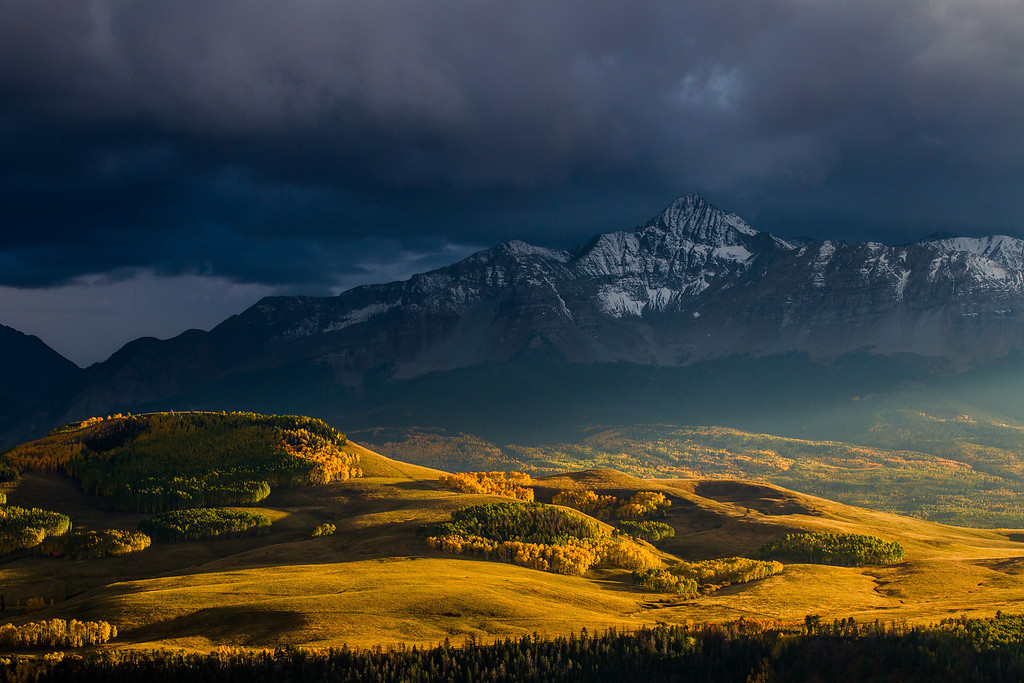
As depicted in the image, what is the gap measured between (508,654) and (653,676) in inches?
831

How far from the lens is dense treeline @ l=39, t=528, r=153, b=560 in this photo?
188 m

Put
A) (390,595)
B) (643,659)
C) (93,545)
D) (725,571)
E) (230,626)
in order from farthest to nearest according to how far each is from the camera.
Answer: (725,571) → (93,545) → (390,595) → (230,626) → (643,659)

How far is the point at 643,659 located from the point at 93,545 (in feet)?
428

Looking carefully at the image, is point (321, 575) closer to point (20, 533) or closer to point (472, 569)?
point (472, 569)

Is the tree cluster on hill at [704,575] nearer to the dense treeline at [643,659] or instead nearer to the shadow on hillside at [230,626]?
the dense treeline at [643,659]

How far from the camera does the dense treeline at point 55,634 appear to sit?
11894cm

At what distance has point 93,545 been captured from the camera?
18900 cm

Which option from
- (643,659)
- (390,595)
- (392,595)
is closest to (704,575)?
(643,659)

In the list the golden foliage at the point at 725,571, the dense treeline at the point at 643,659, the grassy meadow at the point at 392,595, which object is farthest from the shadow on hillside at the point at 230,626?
the golden foliage at the point at 725,571

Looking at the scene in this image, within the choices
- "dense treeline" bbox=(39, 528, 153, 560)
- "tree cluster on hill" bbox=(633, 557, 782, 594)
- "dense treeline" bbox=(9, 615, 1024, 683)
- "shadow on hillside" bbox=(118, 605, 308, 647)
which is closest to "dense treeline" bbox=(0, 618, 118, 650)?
"shadow on hillside" bbox=(118, 605, 308, 647)

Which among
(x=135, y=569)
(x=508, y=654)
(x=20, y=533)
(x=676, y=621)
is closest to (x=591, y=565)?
(x=676, y=621)

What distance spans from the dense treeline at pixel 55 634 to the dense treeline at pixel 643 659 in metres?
7.09

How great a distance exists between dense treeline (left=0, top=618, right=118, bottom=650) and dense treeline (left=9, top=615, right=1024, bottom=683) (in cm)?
709

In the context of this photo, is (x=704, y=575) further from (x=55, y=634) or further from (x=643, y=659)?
(x=55, y=634)
